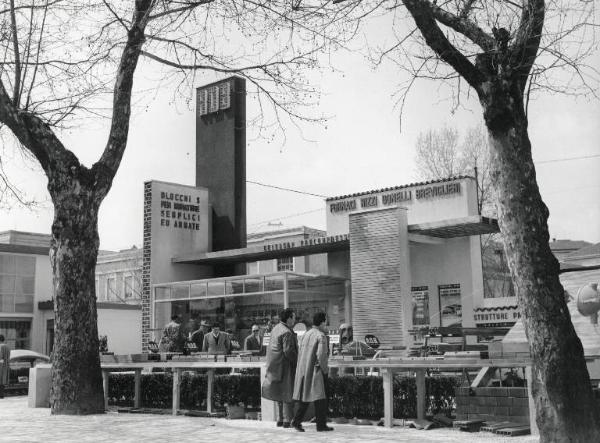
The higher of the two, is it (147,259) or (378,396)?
(147,259)

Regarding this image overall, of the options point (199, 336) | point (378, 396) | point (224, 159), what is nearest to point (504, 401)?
point (378, 396)

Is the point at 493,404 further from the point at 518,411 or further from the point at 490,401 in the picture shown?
the point at 518,411

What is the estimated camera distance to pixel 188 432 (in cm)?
992

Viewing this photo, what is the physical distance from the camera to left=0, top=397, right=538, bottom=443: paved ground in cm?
896

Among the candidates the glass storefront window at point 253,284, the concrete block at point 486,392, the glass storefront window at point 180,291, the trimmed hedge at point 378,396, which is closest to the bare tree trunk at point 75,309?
the trimmed hedge at point 378,396

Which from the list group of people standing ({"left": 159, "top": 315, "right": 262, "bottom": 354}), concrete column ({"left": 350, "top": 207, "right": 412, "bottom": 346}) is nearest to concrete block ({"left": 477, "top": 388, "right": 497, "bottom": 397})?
group of people standing ({"left": 159, "top": 315, "right": 262, "bottom": 354})

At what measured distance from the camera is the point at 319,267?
36281 mm

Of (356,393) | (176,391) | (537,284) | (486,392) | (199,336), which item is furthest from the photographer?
(199,336)

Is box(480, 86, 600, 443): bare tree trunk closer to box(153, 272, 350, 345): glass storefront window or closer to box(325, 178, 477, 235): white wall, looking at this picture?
box(325, 178, 477, 235): white wall

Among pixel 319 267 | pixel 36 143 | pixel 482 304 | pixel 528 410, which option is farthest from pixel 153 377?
pixel 319 267

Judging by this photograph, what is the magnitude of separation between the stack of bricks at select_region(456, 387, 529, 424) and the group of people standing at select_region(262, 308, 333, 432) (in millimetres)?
1756

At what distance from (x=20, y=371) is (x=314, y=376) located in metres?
18.3

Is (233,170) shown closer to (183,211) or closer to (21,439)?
(183,211)

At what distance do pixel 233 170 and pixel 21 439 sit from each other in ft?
62.0
